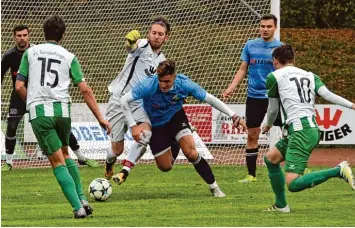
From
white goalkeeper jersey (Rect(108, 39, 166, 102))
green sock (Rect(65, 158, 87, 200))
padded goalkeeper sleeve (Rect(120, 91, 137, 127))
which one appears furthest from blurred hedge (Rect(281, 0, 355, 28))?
green sock (Rect(65, 158, 87, 200))

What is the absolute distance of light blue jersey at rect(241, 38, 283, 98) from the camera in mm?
13188

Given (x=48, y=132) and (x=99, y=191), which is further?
(x=99, y=191)

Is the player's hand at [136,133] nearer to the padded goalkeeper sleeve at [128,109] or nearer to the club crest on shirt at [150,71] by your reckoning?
the padded goalkeeper sleeve at [128,109]

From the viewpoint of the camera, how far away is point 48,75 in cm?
938

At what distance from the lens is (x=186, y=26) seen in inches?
735

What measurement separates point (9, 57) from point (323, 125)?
A: 23.8 feet

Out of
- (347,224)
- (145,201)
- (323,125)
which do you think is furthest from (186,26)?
(347,224)

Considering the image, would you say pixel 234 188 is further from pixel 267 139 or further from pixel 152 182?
pixel 267 139

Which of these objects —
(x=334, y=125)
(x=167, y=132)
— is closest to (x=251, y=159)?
(x=167, y=132)

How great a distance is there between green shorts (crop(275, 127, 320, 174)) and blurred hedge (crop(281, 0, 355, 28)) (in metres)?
20.2

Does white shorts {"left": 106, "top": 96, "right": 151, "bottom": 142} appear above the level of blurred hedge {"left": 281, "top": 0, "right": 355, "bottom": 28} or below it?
above

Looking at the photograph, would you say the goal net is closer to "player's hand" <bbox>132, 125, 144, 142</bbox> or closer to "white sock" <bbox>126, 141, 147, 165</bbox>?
"white sock" <bbox>126, 141, 147, 165</bbox>

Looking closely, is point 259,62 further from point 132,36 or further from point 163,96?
point 163,96

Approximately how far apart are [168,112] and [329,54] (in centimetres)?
1704
